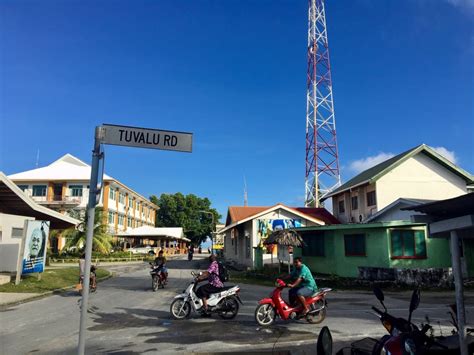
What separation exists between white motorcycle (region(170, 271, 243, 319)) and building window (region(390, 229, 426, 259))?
12.2 m

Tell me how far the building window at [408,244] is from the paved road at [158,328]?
569 cm

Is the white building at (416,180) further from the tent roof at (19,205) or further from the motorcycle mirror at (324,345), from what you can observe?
the motorcycle mirror at (324,345)

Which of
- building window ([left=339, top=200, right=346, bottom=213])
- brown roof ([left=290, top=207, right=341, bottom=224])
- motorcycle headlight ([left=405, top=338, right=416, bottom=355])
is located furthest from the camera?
building window ([left=339, top=200, right=346, bottom=213])

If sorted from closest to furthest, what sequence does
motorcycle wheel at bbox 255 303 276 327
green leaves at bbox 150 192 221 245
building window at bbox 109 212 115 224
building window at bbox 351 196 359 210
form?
motorcycle wheel at bbox 255 303 276 327
building window at bbox 351 196 359 210
building window at bbox 109 212 115 224
green leaves at bbox 150 192 221 245

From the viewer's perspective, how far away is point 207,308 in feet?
33.5

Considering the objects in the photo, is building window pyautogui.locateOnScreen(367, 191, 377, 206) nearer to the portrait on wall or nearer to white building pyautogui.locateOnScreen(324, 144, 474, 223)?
white building pyautogui.locateOnScreen(324, 144, 474, 223)

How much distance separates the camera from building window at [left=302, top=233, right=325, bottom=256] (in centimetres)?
2426

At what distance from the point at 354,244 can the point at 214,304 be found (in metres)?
13.3

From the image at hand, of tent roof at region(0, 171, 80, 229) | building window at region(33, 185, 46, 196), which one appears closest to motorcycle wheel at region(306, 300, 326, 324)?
tent roof at region(0, 171, 80, 229)

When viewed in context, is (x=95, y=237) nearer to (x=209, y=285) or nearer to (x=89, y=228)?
(x=209, y=285)

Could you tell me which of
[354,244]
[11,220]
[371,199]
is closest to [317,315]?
[354,244]

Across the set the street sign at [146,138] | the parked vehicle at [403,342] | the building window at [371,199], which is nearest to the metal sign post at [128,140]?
the street sign at [146,138]

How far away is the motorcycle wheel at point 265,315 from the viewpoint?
943 cm

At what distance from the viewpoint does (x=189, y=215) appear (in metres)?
83.6
